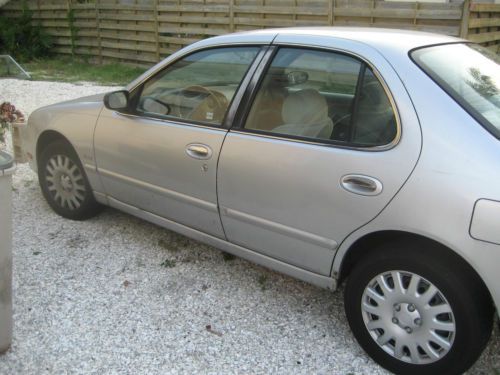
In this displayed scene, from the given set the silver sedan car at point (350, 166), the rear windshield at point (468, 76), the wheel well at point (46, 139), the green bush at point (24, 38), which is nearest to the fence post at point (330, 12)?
the wheel well at point (46, 139)

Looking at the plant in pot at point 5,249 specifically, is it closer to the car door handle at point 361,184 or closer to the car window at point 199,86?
the car window at point 199,86

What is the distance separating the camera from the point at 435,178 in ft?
7.45

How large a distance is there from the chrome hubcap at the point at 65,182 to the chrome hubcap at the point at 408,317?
2.56 metres

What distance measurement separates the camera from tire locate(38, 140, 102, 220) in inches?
163

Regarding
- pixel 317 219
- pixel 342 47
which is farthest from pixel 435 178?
pixel 342 47

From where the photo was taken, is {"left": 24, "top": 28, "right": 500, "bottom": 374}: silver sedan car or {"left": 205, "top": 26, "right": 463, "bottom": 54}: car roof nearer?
{"left": 24, "top": 28, "right": 500, "bottom": 374}: silver sedan car

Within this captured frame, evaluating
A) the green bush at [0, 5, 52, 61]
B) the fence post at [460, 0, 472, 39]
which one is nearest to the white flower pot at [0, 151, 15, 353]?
the fence post at [460, 0, 472, 39]

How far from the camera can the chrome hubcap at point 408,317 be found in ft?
7.86

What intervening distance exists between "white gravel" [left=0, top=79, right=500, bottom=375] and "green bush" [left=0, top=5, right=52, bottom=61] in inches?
476

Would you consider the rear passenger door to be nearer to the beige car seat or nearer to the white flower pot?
the beige car seat

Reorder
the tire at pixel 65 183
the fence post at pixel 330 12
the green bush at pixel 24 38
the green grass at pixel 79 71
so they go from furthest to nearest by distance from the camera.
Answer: the green bush at pixel 24 38 → the green grass at pixel 79 71 → the fence post at pixel 330 12 → the tire at pixel 65 183

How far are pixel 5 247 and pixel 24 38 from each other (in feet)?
46.8

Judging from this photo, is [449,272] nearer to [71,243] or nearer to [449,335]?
[449,335]

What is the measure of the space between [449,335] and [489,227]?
0.59m
